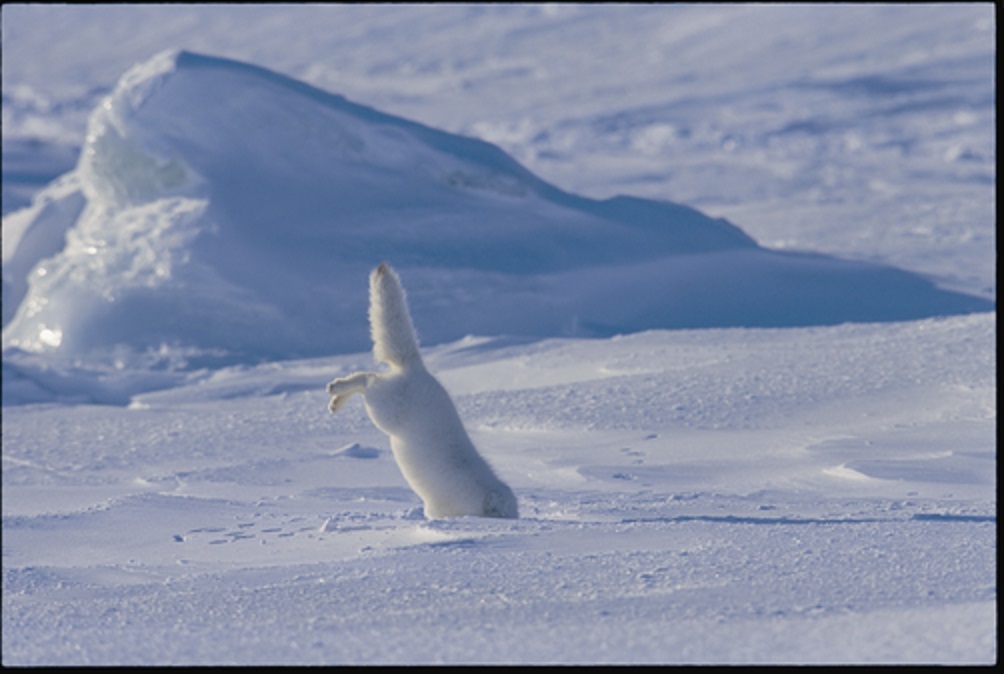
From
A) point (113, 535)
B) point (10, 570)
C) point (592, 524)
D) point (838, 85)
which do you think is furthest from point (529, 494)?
point (838, 85)

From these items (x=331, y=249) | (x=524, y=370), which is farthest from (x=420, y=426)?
(x=331, y=249)

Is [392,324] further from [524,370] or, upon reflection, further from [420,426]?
[524,370]

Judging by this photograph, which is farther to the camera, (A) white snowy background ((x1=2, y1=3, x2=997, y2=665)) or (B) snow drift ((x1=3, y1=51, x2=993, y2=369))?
(B) snow drift ((x1=3, y1=51, x2=993, y2=369))

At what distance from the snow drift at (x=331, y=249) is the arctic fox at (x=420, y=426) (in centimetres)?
544

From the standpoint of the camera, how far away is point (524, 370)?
7.71 meters

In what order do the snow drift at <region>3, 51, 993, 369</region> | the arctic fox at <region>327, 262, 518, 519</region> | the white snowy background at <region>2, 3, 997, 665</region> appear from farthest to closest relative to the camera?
the snow drift at <region>3, 51, 993, 369</region>, the arctic fox at <region>327, 262, 518, 519</region>, the white snowy background at <region>2, 3, 997, 665</region>

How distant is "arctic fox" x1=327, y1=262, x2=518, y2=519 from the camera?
3.98 metres

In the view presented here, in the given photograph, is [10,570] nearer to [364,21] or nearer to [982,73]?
[982,73]

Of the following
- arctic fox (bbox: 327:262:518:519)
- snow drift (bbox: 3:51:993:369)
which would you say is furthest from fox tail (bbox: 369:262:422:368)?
snow drift (bbox: 3:51:993:369)

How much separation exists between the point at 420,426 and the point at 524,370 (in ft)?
12.3

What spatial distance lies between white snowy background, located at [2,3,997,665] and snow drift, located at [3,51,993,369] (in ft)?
0.10

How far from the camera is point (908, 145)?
18.8 meters

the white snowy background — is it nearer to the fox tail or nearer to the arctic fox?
the arctic fox

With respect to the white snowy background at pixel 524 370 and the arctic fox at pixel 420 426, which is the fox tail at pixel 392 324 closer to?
the arctic fox at pixel 420 426
